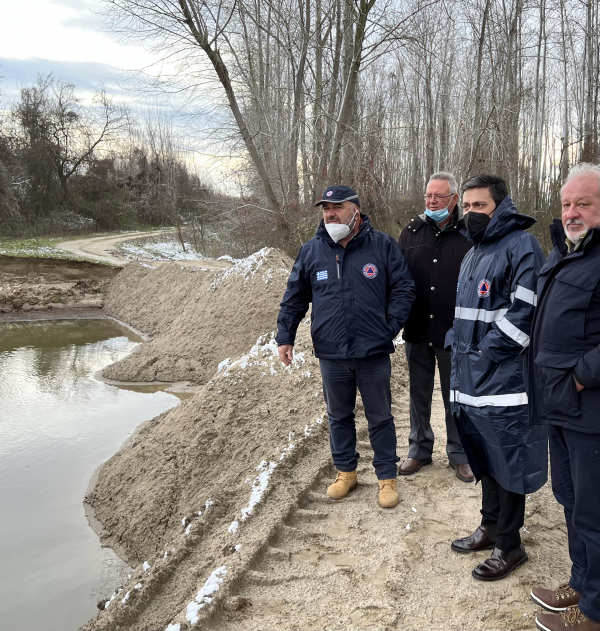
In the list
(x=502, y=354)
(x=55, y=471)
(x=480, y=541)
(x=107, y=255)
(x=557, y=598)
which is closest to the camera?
(x=557, y=598)

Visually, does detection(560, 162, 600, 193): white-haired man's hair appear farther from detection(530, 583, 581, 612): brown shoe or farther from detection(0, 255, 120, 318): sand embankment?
detection(0, 255, 120, 318): sand embankment

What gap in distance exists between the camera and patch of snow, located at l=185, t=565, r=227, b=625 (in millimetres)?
2645

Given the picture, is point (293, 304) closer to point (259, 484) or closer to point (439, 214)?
point (439, 214)

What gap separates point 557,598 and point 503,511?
43 cm

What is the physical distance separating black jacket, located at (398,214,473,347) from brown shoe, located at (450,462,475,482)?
101cm

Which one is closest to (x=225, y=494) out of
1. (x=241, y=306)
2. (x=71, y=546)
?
(x=71, y=546)

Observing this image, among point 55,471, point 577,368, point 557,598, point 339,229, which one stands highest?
point 339,229

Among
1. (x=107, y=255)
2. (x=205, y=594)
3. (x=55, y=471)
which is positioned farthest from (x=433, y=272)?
(x=107, y=255)

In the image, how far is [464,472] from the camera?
385 centimetres

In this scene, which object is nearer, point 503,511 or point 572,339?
point 572,339

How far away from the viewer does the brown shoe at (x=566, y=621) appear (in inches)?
84.7

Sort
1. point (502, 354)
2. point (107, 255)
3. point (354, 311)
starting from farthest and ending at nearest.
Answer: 1. point (107, 255)
2. point (354, 311)
3. point (502, 354)

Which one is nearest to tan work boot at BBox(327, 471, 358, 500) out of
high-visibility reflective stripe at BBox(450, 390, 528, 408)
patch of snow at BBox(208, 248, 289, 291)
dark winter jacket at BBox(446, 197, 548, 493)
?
dark winter jacket at BBox(446, 197, 548, 493)

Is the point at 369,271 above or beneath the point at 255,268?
above
